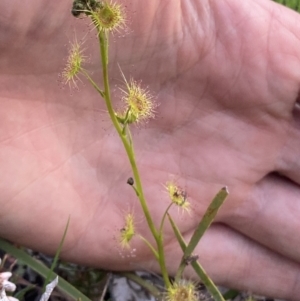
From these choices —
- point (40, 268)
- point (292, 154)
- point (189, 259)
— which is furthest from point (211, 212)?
point (292, 154)

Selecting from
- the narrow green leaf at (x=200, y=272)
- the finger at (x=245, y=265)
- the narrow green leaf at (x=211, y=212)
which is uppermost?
the narrow green leaf at (x=211, y=212)

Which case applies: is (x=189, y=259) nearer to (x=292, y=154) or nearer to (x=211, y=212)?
(x=211, y=212)

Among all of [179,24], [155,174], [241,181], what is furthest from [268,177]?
[179,24]

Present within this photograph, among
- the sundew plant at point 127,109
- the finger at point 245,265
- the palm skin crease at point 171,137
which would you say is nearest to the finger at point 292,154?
the palm skin crease at point 171,137

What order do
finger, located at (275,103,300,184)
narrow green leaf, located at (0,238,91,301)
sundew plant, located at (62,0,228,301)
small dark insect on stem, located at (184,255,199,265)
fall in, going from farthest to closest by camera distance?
finger, located at (275,103,300,184)
narrow green leaf, located at (0,238,91,301)
small dark insect on stem, located at (184,255,199,265)
sundew plant, located at (62,0,228,301)

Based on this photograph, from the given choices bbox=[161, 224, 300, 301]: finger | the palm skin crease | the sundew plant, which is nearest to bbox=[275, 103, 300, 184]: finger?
the palm skin crease

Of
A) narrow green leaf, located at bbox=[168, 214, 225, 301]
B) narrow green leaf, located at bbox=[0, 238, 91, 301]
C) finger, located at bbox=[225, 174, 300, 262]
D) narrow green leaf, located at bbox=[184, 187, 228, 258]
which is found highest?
narrow green leaf, located at bbox=[184, 187, 228, 258]

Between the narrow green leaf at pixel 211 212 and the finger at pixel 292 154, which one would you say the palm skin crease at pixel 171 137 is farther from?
the narrow green leaf at pixel 211 212

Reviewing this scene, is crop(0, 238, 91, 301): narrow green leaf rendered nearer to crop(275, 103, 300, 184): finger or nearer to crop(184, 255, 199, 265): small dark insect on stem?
crop(184, 255, 199, 265): small dark insect on stem
